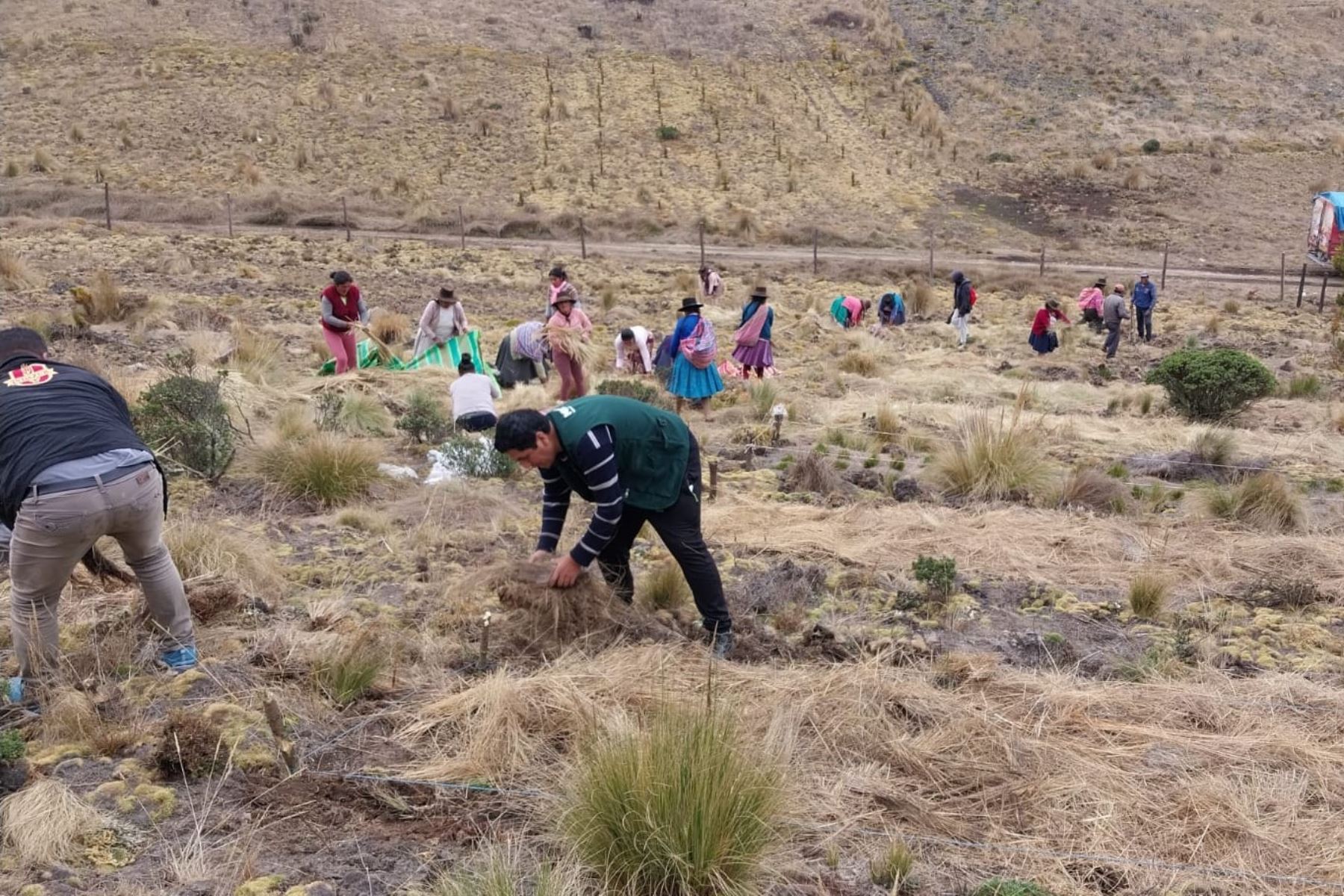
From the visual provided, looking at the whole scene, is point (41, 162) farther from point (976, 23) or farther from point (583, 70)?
point (976, 23)

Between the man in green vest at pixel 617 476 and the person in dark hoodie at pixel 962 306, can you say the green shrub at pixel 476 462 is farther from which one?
the person in dark hoodie at pixel 962 306

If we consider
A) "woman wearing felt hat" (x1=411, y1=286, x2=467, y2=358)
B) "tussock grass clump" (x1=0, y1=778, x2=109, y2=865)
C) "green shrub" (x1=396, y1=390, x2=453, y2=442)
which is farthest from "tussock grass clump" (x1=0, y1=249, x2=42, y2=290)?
"tussock grass clump" (x1=0, y1=778, x2=109, y2=865)

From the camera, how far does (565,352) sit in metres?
11.0

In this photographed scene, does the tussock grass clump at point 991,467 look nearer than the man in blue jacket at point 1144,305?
Yes

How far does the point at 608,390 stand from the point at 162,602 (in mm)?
6983

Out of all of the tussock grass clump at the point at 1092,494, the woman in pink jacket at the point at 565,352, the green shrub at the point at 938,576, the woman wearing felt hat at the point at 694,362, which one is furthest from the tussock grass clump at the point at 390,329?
the green shrub at the point at 938,576

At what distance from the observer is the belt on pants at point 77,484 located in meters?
4.16

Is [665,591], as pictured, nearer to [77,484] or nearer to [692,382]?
[77,484]

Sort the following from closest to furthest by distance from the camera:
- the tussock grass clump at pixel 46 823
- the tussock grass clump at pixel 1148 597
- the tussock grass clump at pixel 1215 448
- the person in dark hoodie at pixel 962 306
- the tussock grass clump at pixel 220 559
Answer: the tussock grass clump at pixel 46 823 → the tussock grass clump at pixel 220 559 → the tussock grass clump at pixel 1148 597 → the tussock grass clump at pixel 1215 448 → the person in dark hoodie at pixel 962 306

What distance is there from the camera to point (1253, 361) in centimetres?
1297

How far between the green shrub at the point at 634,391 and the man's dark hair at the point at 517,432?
659cm

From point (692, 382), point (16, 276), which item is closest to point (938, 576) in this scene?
point (692, 382)

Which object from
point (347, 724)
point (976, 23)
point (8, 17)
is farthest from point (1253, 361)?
point (8, 17)

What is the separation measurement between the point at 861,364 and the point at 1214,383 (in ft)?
15.0
